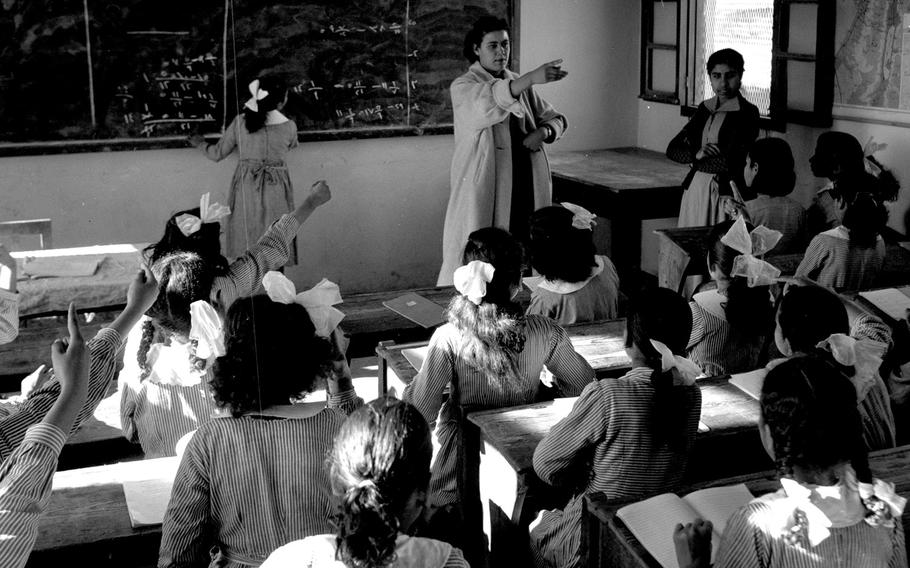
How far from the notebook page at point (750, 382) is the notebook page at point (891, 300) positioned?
2.04 feet

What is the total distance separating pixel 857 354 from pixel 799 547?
0.65 metres

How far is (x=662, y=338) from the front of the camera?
183 cm

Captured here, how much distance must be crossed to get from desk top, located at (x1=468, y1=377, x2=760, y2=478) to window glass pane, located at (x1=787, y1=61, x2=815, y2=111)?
97.0 inches

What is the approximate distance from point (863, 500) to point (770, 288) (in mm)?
1541

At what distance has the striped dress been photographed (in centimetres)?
133

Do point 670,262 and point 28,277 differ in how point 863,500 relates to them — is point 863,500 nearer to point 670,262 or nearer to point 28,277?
point 670,262

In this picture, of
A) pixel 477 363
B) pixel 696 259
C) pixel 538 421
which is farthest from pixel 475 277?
pixel 696 259

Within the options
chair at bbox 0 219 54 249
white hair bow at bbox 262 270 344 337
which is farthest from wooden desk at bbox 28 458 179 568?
chair at bbox 0 219 54 249

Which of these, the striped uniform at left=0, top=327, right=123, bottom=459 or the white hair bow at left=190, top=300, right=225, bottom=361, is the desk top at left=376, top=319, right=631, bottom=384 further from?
the striped uniform at left=0, top=327, right=123, bottom=459

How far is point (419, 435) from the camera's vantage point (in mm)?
1206

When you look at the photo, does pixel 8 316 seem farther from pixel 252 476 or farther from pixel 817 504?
pixel 817 504

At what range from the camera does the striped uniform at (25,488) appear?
1183 millimetres

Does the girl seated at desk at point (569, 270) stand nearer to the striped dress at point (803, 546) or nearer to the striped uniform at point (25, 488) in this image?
the striped dress at point (803, 546)

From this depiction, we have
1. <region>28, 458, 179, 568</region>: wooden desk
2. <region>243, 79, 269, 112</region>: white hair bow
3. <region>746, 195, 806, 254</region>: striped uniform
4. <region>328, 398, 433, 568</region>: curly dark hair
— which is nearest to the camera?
<region>328, 398, 433, 568</region>: curly dark hair
